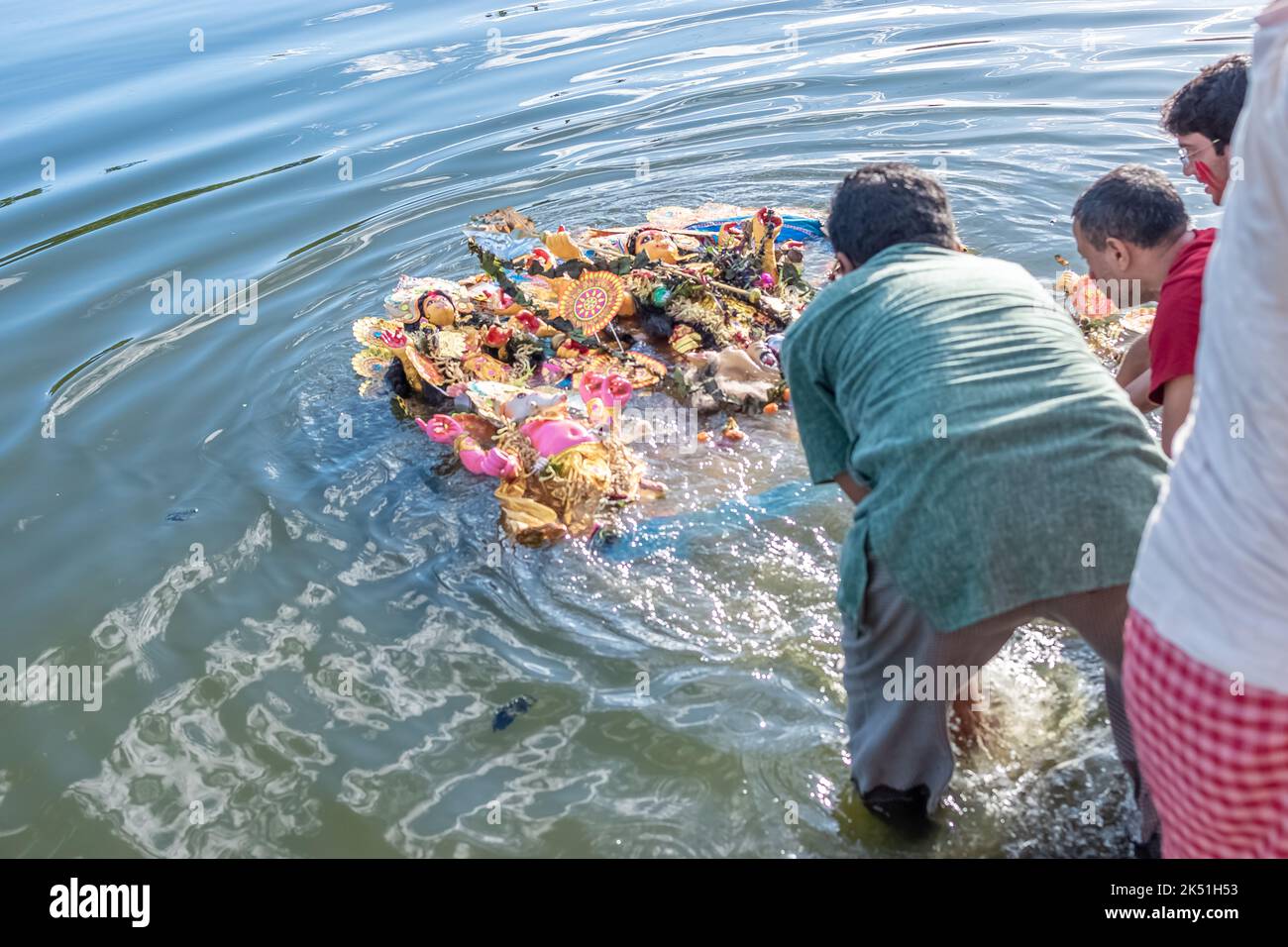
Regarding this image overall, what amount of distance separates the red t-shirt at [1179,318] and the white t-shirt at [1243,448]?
145cm

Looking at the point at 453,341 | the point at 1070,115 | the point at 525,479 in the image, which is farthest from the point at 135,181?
the point at 1070,115

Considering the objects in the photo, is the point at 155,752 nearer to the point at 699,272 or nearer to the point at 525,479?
the point at 525,479

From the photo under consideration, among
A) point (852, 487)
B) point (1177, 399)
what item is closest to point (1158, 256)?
point (1177, 399)

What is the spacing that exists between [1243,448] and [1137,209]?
1896 mm

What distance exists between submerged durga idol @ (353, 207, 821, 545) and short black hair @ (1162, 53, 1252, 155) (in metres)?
2.39

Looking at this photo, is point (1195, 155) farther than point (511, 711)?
No

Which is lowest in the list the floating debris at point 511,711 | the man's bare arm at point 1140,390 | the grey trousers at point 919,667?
the floating debris at point 511,711

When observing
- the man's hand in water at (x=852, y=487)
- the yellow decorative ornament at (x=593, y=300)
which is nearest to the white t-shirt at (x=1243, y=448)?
the man's hand in water at (x=852, y=487)

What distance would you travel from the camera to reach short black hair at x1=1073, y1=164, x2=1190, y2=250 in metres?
3.19

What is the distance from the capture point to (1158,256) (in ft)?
10.6

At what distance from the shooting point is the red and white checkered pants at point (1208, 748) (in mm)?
1646

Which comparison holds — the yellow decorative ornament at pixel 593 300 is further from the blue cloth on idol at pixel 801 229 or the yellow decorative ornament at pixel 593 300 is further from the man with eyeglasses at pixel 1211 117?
the man with eyeglasses at pixel 1211 117

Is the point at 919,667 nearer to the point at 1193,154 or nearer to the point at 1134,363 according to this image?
the point at 1134,363

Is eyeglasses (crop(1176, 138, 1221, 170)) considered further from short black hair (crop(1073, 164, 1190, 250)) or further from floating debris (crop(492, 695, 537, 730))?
floating debris (crop(492, 695, 537, 730))
